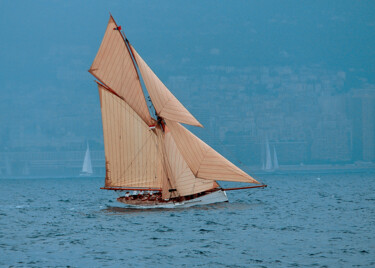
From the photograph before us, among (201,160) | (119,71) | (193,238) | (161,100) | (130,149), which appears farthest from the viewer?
(130,149)

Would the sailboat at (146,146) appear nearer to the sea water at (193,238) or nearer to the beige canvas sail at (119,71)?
the beige canvas sail at (119,71)

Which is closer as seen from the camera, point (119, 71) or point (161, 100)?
point (161, 100)

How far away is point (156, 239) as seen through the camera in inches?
1328

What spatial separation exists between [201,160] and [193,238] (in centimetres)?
1080

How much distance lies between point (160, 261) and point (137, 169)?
59.8 feet

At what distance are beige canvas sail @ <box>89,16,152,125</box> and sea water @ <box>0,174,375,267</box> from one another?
703 cm

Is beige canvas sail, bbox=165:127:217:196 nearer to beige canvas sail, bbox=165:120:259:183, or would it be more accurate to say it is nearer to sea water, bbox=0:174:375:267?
beige canvas sail, bbox=165:120:259:183

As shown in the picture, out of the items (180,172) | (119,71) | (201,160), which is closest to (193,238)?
(180,172)

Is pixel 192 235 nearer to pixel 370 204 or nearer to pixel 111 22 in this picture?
pixel 111 22

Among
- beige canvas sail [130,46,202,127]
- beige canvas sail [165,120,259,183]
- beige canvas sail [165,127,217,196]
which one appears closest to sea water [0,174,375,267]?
beige canvas sail [165,127,217,196]

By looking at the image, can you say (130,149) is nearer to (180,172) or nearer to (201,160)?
(180,172)

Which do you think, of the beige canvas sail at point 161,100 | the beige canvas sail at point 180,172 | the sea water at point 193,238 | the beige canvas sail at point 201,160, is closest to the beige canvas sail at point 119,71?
the beige canvas sail at point 161,100

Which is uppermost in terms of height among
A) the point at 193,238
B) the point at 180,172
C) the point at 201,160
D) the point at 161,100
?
the point at 161,100

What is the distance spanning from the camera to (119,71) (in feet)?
149
